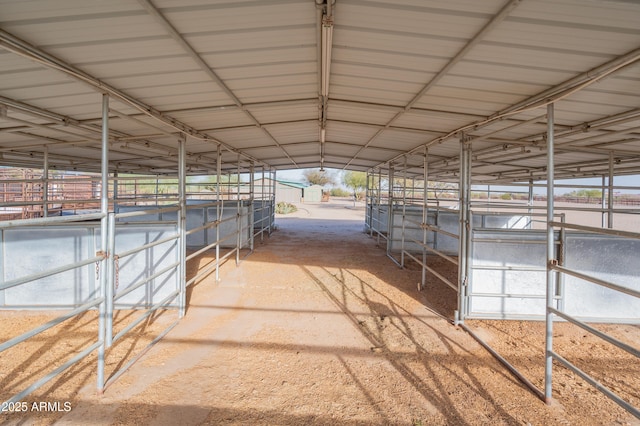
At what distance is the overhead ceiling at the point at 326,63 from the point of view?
5.60 ft

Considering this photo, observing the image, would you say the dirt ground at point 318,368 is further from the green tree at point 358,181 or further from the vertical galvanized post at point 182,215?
the green tree at point 358,181

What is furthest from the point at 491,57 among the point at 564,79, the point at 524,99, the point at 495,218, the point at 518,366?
the point at 495,218

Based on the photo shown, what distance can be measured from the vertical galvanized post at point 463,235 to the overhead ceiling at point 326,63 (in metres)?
0.36

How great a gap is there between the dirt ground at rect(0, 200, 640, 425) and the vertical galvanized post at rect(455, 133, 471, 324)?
0.81 feet

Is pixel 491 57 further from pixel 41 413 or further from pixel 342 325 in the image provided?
pixel 41 413

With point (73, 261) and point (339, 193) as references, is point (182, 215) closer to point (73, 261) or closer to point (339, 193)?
point (73, 261)

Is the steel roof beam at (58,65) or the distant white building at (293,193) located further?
the distant white building at (293,193)

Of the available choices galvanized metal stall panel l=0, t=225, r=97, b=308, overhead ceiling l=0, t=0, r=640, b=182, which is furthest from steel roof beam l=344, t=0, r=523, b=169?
galvanized metal stall panel l=0, t=225, r=97, b=308

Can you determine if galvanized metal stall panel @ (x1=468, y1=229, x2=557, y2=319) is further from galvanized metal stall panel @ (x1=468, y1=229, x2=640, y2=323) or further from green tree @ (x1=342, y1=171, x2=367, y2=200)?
green tree @ (x1=342, y1=171, x2=367, y2=200)

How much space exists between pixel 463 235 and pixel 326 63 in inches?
101

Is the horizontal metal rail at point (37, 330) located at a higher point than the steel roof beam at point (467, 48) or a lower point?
lower

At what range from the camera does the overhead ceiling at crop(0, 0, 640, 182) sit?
1.71 m

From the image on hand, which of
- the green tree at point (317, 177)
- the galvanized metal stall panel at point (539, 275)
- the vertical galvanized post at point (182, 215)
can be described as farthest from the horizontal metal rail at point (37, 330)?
the green tree at point (317, 177)

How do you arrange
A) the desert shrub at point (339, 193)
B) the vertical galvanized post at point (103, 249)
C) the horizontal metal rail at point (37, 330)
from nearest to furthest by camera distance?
1. the horizontal metal rail at point (37, 330)
2. the vertical galvanized post at point (103, 249)
3. the desert shrub at point (339, 193)
